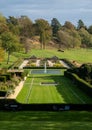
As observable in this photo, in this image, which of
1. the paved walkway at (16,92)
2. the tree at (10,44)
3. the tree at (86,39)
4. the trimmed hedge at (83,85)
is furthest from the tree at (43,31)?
the paved walkway at (16,92)

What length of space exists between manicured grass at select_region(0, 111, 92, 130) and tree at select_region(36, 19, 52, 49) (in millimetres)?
110101

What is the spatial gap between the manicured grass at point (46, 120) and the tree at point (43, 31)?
11010 centimetres

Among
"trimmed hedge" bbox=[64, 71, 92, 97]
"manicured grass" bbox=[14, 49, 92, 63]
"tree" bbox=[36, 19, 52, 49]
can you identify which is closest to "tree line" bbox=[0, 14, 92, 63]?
"tree" bbox=[36, 19, 52, 49]

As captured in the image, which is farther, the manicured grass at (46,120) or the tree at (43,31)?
the tree at (43,31)

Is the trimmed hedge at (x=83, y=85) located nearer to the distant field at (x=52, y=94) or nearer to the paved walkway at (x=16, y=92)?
the distant field at (x=52, y=94)

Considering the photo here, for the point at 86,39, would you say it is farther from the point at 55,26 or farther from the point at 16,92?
the point at 16,92

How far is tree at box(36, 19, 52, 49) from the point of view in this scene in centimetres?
13850

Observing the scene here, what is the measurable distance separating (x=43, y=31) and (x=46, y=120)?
11617 cm

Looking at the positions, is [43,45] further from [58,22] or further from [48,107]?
[48,107]

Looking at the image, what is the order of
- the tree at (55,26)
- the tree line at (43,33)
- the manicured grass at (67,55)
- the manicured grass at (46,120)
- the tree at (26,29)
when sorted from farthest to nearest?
the tree at (55,26) → the tree at (26,29) → the tree line at (43,33) → the manicured grass at (67,55) → the manicured grass at (46,120)

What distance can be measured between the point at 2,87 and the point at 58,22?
138 m

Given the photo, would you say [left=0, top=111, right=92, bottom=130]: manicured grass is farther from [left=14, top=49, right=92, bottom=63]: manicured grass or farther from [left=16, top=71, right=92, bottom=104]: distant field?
[left=14, top=49, right=92, bottom=63]: manicured grass

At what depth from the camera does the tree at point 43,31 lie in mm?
138500

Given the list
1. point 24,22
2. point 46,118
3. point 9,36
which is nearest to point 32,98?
point 46,118
